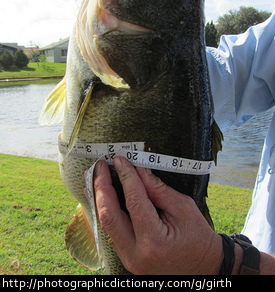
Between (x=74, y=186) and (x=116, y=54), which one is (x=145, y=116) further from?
(x=74, y=186)

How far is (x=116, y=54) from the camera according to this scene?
1439 millimetres

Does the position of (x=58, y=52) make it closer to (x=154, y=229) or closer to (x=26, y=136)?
(x=26, y=136)

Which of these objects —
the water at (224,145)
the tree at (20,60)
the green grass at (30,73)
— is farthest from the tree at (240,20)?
the tree at (20,60)

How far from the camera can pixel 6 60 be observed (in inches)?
2083

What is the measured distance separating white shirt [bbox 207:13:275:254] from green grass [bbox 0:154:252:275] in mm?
2199

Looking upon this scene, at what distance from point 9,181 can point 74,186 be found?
4.79 m

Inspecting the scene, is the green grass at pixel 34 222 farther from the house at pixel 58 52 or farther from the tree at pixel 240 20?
the house at pixel 58 52

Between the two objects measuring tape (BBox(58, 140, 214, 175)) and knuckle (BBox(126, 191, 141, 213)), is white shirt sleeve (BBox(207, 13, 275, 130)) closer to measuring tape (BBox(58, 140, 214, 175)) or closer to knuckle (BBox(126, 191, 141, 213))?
measuring tape (BBox(58, 140, 214, 175))

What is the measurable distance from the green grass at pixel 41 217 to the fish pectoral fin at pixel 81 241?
135cm

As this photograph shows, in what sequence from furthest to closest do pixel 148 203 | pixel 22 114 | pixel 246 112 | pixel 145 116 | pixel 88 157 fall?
pixel 22 114 < pixel 246 112 < pixel 88 157 < pixel 145 116 < pixel 148 203

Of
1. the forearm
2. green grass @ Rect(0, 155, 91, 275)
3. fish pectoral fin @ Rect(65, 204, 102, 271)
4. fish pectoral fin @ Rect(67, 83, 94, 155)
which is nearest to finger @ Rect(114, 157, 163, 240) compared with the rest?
fish pectoral fin @ Rect(67, 83, 94, 155)

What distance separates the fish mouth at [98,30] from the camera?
4.44 feet
